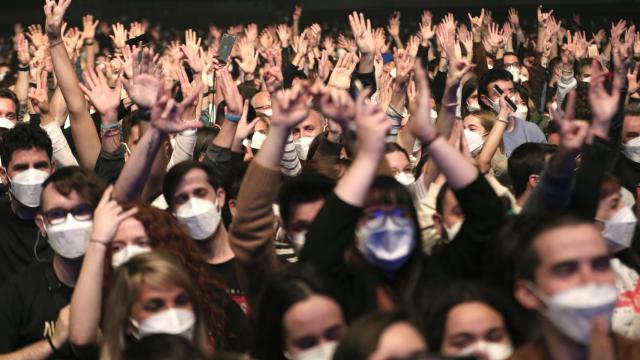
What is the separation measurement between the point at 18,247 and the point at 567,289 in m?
3.11

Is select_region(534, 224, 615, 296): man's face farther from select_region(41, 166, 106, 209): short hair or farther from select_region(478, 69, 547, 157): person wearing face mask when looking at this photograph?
select_region(478, 69, 547, 157): person wearing face mask

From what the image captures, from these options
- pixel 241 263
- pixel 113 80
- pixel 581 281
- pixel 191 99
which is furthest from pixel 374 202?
pixel 113 80

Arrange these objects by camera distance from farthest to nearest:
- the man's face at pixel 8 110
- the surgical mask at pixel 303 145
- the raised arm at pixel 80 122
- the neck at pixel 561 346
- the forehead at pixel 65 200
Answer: the man's face at pixel 8 110
the surgical mask at pixel 303 145
the raised arm at pixel 80 122
the forehead at pixel 65 200
the neck at pixel 561 346

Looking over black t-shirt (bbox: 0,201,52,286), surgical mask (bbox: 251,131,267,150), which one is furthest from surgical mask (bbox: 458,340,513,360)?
surgical mask (bbox: 251,131,267,150)

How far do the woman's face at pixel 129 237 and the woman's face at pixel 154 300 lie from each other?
1.91ft

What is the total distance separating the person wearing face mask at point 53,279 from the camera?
4488mm

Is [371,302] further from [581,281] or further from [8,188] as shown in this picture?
[8,188]

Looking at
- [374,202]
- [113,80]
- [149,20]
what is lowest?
[149,20]

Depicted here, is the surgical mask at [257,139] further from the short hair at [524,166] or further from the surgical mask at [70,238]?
the surgical mask at [70,238]

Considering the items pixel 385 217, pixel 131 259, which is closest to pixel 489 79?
pixel 385 217

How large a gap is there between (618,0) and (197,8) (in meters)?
7.77

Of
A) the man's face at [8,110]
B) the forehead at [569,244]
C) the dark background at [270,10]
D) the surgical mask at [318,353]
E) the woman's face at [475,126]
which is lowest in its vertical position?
the dark background at [270,10]

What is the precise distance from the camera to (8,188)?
654cm

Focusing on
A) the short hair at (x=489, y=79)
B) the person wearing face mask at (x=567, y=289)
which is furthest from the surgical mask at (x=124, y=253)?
the short hair at (x=489, y=79)
